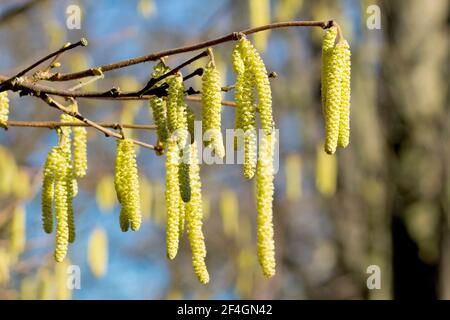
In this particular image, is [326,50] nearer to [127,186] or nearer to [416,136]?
[127,186]

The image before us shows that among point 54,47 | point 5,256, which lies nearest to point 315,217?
point 54,47

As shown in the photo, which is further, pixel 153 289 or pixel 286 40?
pixel 153 289

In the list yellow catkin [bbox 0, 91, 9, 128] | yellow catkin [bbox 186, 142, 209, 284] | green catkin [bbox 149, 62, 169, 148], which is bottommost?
yellow catkin [bbox 186, 142, 209, 284]

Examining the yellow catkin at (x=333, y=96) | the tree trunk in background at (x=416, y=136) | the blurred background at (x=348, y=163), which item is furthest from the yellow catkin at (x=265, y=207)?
the tree trunk in background at (x=416, y=136)

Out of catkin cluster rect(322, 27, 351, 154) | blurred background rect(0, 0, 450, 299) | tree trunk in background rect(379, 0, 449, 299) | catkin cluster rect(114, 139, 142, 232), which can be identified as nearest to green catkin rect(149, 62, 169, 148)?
catkin cluster rect(114, 139, 142, 232)

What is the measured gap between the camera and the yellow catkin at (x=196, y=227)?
69.8 inches

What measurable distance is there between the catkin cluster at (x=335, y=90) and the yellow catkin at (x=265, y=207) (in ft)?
0.42

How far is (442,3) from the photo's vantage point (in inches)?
252

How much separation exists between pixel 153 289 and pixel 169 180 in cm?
1319

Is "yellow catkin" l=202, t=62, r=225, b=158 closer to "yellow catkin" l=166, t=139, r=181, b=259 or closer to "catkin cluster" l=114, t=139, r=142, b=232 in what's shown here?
"yellow catkin" l=166, t=139, r=181, b=259

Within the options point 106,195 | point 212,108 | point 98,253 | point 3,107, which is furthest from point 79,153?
point 106,195

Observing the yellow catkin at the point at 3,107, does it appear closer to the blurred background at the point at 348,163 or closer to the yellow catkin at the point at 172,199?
the yellow catkin at the point at 172,199

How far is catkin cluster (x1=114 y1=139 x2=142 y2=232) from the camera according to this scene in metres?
1.91
